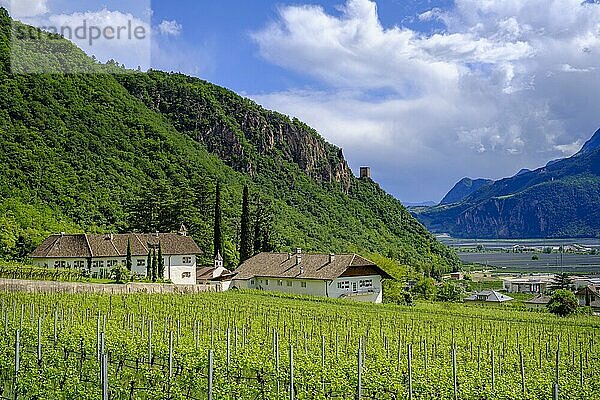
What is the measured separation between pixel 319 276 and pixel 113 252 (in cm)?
1587

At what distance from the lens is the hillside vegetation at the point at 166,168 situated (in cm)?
6366

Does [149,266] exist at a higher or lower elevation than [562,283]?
higher

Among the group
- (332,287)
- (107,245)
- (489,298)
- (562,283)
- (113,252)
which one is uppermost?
(107,245)

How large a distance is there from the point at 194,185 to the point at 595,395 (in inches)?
2369

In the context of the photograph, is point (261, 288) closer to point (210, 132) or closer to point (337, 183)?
point (210, 132)

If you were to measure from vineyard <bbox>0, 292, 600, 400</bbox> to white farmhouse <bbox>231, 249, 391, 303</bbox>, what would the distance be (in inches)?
532

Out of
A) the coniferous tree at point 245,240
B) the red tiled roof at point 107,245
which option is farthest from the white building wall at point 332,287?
the coniferous tree at point 245,240

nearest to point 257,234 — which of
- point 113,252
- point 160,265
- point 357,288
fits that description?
point 160,265

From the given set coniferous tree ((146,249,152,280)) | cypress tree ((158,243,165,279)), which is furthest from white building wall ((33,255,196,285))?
cypress tree ((158,243,165,279))

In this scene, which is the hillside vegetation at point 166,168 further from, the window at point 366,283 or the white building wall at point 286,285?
the window at point 366,283

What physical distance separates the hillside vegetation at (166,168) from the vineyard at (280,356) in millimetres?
28926

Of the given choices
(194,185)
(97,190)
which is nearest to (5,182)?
(97,190)

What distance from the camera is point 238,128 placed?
117562 millimetres

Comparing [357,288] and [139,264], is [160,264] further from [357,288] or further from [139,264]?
[357,288]
